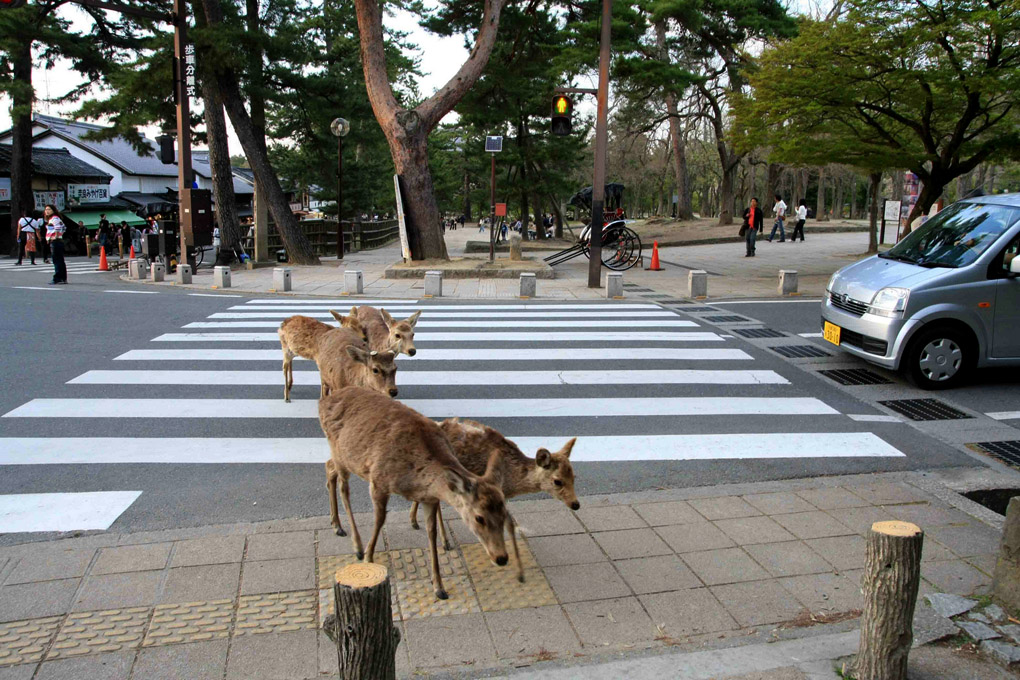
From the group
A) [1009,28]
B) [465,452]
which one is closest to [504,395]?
[465,452]

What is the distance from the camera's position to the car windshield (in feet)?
29.9

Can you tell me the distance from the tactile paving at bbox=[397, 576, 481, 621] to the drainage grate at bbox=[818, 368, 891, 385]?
657 centimetres

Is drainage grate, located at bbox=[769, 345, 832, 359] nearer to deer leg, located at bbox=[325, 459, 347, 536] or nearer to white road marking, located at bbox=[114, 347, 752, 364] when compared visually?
white road marking, located at bbox=[114, 347, 752, 364]

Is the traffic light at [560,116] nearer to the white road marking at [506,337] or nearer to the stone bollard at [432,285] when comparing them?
the stone bollard at [432,285]

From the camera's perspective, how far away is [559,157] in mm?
31453

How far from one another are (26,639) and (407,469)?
2.13 metres

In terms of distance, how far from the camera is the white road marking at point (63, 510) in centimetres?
525

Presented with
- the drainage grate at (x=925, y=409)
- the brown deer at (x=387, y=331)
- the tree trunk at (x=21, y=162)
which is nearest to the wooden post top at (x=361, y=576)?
the brown deer at (x=387, y=331)

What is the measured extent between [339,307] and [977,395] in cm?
1104

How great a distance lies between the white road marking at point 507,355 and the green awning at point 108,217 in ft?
102

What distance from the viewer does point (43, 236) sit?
29828 millimetres

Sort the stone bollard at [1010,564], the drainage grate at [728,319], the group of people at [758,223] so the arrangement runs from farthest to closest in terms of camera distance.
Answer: the group of people at [758,223], the drainage grate at [728,319], the stone bollard at [1010,564]

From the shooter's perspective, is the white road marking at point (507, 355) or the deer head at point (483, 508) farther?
the white road marking at point (507, 355)

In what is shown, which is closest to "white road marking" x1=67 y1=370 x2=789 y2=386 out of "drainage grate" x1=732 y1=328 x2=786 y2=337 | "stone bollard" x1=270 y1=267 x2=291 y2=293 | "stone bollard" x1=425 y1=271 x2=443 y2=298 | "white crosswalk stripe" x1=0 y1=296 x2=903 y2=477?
"white crosswalk stripe" x1=0 y1=296 x2=903 y2=477
